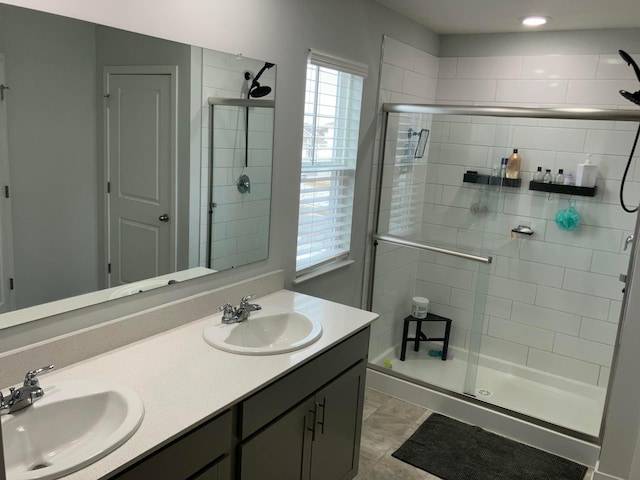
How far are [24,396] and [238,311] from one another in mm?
891

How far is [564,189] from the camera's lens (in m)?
3.40

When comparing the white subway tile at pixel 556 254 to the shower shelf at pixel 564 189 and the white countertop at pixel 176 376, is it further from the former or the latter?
the white countertop at pixel 176 376

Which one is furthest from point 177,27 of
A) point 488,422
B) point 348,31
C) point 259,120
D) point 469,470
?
point 488,422

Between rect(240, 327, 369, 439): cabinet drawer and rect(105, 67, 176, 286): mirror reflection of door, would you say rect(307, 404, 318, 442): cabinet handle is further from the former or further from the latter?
rect(105, 67, 176, 286): mirror reflection of door

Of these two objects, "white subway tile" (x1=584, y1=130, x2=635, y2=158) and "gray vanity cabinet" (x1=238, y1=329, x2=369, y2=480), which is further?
"white subway tile" (x1=584, y1=130, x2=635, y2=158)

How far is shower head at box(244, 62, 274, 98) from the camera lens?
88.7 inches

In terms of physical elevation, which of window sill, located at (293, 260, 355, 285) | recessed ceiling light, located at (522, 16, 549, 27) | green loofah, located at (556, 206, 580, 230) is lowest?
window sill, located at (293, 260, 355, 285)

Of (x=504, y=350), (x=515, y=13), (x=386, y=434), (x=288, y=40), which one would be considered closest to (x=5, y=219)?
(x=288, y=40)

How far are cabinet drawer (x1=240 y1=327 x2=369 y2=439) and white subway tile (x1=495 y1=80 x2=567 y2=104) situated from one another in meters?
2.21

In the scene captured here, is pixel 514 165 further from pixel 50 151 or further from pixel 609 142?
pixel 50 151

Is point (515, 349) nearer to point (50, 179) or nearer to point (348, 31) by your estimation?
point (348, 31)

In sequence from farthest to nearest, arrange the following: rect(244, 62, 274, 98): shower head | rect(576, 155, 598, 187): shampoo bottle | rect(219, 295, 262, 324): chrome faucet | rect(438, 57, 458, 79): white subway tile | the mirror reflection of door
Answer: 1. rect(438, 57, 458, 79): white subway tile
2. rect(576, 155, 598, 187): shampoo bottle
3. rect(244, 62, 274, 98): shower head
4. rect(219, 295, 262, 324): chrome faucet
5. the mirror reflection of door

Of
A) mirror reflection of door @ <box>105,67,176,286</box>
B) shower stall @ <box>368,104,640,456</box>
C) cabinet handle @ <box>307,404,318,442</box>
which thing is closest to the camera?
mirror reflection of door @ <box>105,67,176,286</box>

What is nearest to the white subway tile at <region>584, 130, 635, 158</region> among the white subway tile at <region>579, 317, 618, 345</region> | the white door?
the white subway tile at <region>579, 317, 618, 345</region>
